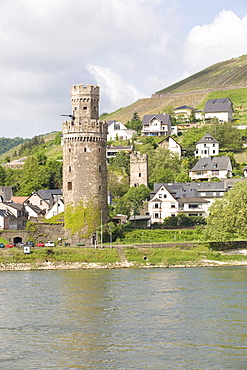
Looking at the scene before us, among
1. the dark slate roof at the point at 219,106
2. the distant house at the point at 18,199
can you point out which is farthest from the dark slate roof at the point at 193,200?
the dark slate roof at the point at 219,106

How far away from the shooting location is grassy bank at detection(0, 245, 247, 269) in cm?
6731

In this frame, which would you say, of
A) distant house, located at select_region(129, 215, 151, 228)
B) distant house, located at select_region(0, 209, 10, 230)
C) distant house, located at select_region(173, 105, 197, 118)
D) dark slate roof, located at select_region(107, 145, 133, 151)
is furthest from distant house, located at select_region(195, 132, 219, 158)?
distant house, located at select_region(0, 209, 10, 230)

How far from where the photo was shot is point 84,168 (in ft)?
253

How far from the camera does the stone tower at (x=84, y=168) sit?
7712cm

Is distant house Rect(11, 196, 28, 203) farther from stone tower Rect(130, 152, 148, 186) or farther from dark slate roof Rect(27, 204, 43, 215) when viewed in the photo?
stone tower Rect(130, 152, 148, 186)

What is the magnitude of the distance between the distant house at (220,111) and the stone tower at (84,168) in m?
84.6

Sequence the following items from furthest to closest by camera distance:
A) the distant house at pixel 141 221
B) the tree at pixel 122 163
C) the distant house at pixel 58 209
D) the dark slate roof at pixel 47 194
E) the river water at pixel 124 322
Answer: the tree at pixel 122 163
the dark slate roof at pixel 47 194
the distant house at pixel 141 221
the distant house at pixel 58 209
the river water at pixel 124 322

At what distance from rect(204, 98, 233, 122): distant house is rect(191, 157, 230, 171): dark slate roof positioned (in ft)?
131

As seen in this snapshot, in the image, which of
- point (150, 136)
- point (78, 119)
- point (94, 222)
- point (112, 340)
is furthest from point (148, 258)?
point (150, 136)

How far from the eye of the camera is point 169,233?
274ft

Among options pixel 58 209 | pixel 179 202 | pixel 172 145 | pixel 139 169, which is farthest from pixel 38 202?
pixel 172 145

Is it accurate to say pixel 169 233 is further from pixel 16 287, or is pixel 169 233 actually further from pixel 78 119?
pixel 16 287

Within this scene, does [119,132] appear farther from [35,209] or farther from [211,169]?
[35,209]

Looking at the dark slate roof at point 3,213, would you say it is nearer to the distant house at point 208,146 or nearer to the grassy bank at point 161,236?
the grassy bank at point 161,236
